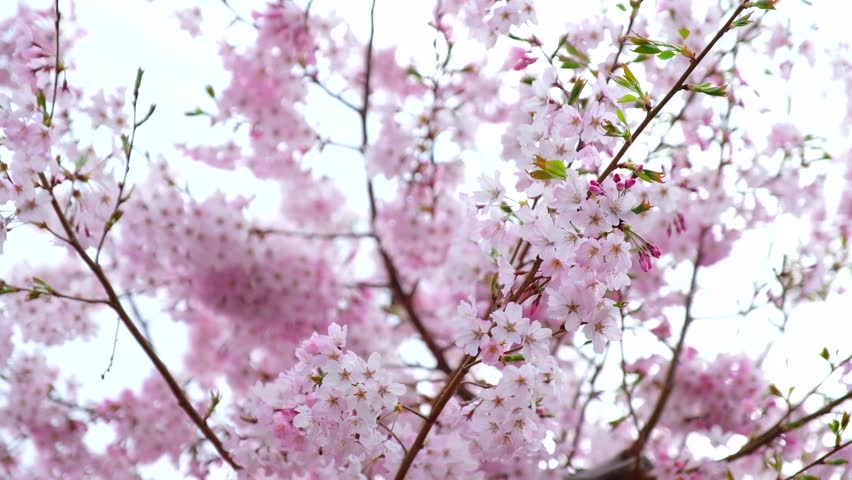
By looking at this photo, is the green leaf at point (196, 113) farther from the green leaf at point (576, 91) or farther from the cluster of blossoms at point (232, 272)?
the green leaf at point (576, 91)

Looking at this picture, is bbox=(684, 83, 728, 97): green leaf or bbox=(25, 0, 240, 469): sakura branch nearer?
bbox=(684, 83, 728, 97): green leaf

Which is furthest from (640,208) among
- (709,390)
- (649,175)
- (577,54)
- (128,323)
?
(709,390)

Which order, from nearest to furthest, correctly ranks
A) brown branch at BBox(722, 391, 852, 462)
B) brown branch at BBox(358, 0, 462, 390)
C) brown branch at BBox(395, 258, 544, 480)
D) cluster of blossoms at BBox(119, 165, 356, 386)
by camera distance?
brown branch at BBox(395, 258, 544, 480), brown branch at BBox(722, 391, 852, 462), brown branch at BBox(358, 0, 462, 390), cluster of blossoms at BBox(119, 165, 356, 386)

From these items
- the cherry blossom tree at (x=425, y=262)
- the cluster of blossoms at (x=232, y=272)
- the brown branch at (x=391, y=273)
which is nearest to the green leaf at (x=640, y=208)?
the cherry blossom tree at (x=425, y=262)

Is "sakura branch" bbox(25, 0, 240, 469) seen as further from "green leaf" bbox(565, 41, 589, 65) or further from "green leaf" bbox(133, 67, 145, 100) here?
"green leaf" bbox(565, 41, 589, 65)

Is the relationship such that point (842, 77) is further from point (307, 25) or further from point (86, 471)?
point (86, 471)

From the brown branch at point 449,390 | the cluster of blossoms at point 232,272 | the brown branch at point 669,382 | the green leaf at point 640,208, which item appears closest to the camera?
the green leaf at point 640,208

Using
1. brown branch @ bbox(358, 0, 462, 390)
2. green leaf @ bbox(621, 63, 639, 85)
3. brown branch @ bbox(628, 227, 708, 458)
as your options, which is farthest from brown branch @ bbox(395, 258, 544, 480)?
brown branch @ bbox(358, 0, 462, 390)

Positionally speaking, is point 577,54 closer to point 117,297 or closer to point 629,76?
point 629,76

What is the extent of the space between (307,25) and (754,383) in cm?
207

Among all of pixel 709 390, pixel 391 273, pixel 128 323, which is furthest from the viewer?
pixel 391 273

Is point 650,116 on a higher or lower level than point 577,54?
lower

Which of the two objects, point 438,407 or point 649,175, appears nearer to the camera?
point 649,175

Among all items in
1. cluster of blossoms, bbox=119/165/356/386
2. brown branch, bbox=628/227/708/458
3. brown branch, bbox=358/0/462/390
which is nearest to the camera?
brown branch, bbox=628/227/708/458
